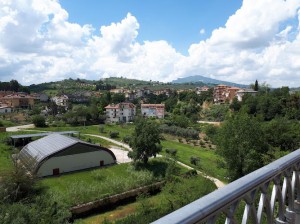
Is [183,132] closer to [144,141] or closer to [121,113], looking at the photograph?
[144,141]

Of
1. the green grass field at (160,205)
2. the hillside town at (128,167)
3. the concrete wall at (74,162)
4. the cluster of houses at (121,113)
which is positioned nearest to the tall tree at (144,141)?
the hillside town at (128,167)

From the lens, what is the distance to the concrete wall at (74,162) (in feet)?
89.1

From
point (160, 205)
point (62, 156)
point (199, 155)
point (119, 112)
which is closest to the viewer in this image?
point (160, 205)

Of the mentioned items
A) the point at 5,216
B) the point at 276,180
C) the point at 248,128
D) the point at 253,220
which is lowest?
the point at 5,216

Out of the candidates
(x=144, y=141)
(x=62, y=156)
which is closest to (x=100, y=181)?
(x=62, y=156)

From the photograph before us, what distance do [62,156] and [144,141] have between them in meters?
8.99

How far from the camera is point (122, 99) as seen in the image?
10394cm

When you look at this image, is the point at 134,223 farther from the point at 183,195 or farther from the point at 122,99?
the point at 122,99

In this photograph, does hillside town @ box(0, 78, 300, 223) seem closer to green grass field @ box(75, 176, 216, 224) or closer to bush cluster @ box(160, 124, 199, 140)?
green grass field @ box(75, 176, 216, 224)

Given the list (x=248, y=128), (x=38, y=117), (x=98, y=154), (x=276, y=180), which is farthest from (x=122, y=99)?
(x=276, y=180)

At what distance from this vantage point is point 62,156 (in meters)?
28.4

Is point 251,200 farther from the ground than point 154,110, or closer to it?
farther from the ground

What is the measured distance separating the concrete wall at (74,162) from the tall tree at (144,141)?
3.92 meters

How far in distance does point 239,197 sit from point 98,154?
30082 millimetres
